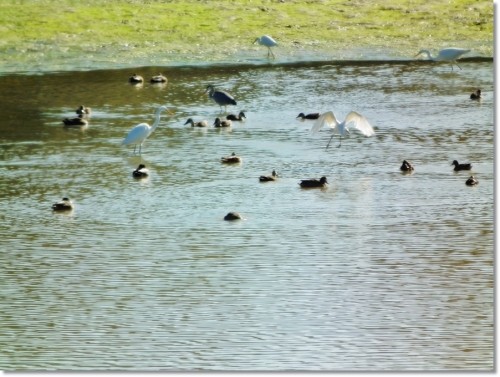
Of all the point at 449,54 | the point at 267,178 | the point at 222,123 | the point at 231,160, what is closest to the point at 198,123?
the point at 222,123

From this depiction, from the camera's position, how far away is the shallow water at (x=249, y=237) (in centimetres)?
1212

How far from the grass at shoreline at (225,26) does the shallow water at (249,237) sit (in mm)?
4972

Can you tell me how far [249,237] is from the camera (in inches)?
620

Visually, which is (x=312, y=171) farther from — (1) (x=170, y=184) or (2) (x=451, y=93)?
(2) (x=451, y=93)

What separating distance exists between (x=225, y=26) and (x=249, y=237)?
17108mm

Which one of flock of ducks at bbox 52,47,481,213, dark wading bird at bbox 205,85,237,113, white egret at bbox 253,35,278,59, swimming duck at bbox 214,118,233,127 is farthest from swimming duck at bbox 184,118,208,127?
white egret at bbox 253,35,278,59

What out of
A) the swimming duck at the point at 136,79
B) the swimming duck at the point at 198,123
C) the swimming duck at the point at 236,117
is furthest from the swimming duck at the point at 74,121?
the swimming duck at the point at 136,79

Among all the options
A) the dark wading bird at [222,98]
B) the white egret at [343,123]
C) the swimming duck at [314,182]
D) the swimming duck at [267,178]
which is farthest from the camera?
the dark wading bird at [222,98]

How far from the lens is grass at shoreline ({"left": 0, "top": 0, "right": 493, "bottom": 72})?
30.7 metres

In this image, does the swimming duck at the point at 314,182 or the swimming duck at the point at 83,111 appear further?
the swimming duck at the point at 83,111

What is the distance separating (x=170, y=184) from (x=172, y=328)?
6196mm

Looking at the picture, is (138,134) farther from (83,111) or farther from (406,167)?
(406,167)

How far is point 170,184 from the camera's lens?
18.6 metres

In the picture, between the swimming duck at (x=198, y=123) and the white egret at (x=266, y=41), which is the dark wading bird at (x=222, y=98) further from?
the white egret at (x=266, y=41)
